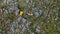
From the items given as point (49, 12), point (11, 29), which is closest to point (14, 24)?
point (11, 29)

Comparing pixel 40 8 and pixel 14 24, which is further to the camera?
pixel 40 8

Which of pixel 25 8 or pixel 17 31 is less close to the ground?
pixel 25 8

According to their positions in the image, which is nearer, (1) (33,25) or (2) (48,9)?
(1) (33,25)

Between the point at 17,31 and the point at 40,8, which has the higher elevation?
the point at 40,8

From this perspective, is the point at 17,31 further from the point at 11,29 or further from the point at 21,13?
the point at 21,13

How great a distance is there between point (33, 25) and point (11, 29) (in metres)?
0.58

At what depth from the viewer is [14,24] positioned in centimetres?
538

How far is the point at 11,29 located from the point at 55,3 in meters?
1.53

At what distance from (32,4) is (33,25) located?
698 mm

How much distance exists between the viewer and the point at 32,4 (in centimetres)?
586

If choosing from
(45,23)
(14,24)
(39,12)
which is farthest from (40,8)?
(14,24)

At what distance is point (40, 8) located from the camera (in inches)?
229

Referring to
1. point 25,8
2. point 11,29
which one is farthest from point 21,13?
point 11,29

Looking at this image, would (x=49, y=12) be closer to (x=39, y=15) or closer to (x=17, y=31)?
(x=39, y=15)
